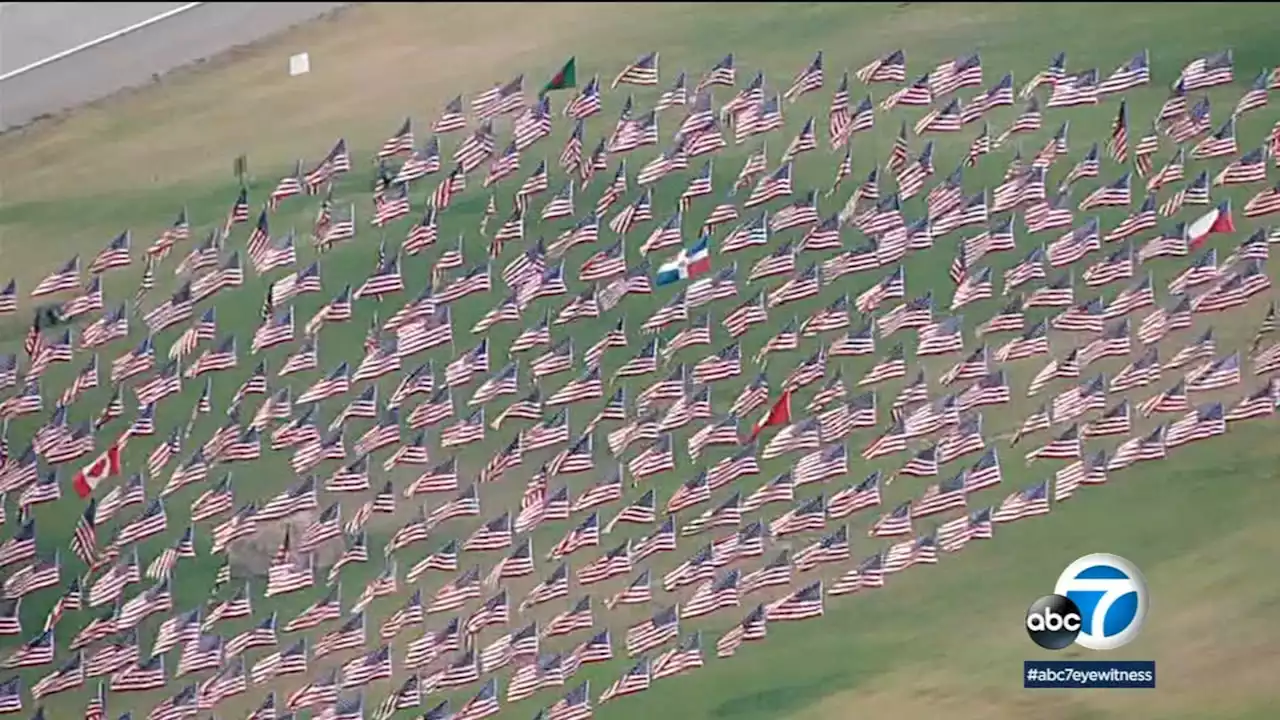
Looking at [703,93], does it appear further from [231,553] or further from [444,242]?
[231,553]

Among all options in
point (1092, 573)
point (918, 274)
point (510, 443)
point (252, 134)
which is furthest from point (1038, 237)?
point (252, 134)

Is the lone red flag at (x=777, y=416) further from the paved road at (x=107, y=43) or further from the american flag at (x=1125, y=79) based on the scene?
the paved road at (x=107, y=43)

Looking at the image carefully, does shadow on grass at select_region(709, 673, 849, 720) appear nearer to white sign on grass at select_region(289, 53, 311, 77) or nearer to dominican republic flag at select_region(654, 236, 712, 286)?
dominican republic flag at select_region(654, 236, 712, 286)

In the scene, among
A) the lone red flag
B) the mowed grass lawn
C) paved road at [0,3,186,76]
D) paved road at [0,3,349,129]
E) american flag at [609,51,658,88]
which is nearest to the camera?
the mowed grass lawn

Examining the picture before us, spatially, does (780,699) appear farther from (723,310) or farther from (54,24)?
(54,24)

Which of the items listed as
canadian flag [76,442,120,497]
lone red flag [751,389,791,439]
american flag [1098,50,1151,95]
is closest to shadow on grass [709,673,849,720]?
lone red flag [751,389,791,439]
